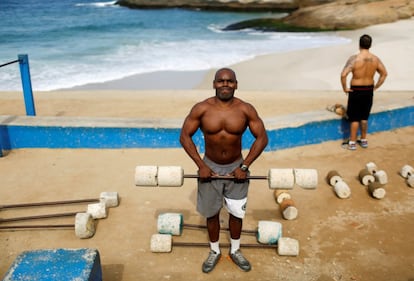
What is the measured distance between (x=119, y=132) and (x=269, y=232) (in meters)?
3.36

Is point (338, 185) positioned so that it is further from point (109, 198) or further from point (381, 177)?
point (109, 198)

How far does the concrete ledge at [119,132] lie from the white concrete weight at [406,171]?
1.56 meters

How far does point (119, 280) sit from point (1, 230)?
1687 millimetres

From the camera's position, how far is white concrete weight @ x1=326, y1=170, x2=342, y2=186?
578 centimetres

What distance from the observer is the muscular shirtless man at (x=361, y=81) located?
644cm

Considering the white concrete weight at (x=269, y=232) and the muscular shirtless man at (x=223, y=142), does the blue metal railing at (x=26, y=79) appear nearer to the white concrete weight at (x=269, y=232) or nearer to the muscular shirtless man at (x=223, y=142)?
the muscular shirtless man at (x=223, y=142)

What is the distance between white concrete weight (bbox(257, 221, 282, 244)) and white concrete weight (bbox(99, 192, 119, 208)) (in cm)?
185

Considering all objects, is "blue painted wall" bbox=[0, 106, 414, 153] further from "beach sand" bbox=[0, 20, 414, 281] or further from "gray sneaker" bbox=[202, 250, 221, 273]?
"gray sneaker" bbox=[202, 250, 221, 273]

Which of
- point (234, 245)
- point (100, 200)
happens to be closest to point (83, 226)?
point (100, 200)

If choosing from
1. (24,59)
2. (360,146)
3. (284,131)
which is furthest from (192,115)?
(24,59)

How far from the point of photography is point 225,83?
3.68 metres

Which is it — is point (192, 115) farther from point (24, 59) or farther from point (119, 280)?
point (24, 59)

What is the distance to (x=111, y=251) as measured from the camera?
14.8 feet

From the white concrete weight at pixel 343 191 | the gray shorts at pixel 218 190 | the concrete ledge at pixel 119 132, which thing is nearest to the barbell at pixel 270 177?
the gray shorts at pixel 218 190
